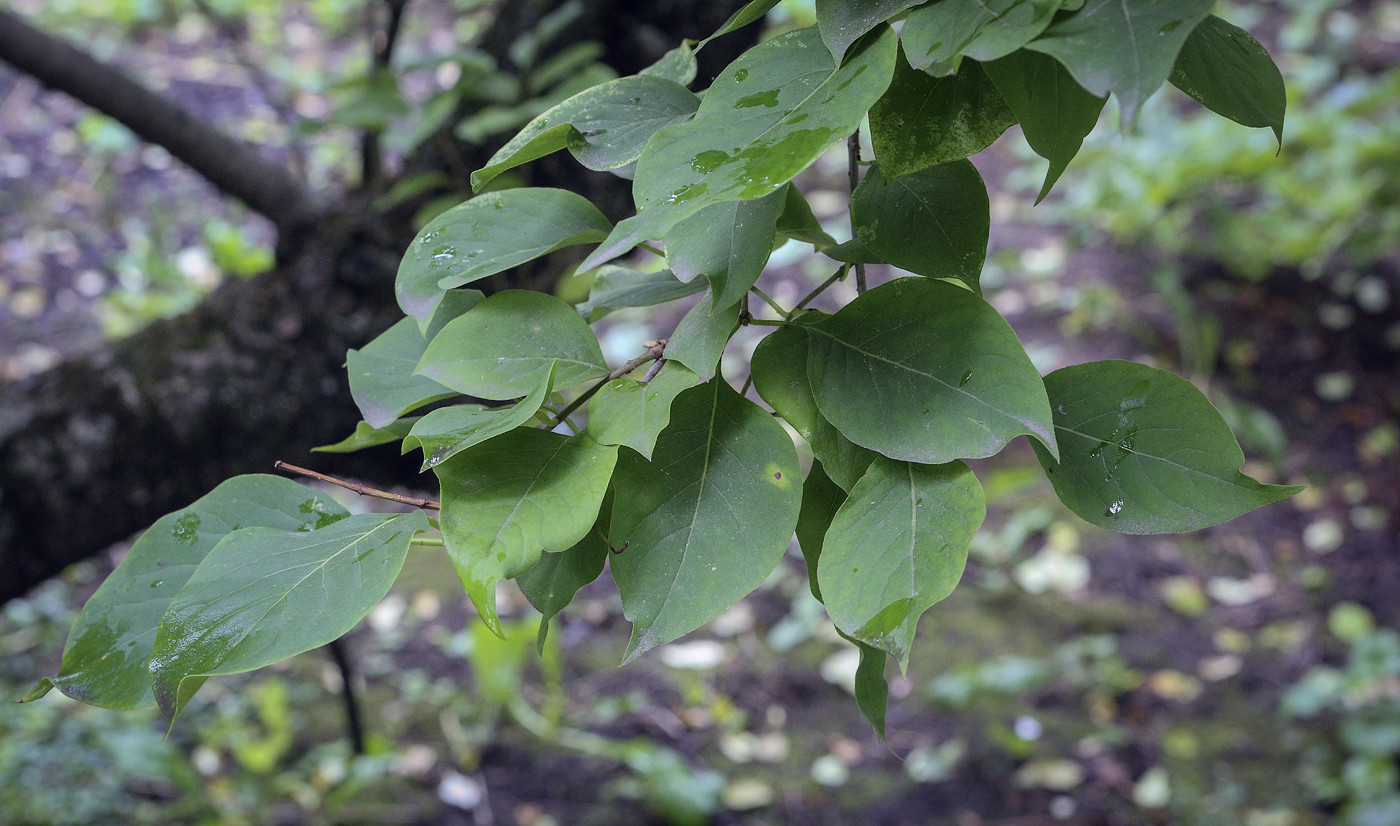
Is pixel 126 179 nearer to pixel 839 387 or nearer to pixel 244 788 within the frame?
pixel 244 788

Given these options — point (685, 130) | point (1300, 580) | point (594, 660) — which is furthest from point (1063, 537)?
point (685, 130)

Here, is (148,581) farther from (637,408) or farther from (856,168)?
(856,168)

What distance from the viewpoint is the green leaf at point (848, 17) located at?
354 millimetres

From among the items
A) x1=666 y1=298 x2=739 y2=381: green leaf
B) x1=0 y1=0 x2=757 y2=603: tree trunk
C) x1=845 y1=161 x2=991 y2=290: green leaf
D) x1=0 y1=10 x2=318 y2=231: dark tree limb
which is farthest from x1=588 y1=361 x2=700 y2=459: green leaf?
x1=0 y1=10 x2=318 y2=231: dark tree limb

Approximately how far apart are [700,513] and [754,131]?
150 mm

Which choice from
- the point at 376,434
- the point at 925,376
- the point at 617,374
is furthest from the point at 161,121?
the point at 925,376

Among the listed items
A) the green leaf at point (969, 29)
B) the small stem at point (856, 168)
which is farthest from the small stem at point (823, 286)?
the green leaf at point (969, 29)

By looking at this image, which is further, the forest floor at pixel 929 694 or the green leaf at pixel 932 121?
the forest floor at pixel 929 694

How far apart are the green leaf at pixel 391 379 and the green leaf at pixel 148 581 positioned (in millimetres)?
55

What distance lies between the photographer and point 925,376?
38 cm

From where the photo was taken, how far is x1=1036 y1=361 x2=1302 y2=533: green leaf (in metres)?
0.38

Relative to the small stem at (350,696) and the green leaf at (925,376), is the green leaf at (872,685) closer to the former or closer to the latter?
the green leaf at (925,376)

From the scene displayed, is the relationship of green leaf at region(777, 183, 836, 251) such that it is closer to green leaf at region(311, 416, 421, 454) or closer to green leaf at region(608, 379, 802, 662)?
green leaf at region(608, 379, 802, 662)

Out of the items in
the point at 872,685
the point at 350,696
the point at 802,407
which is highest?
the point at 802,407
